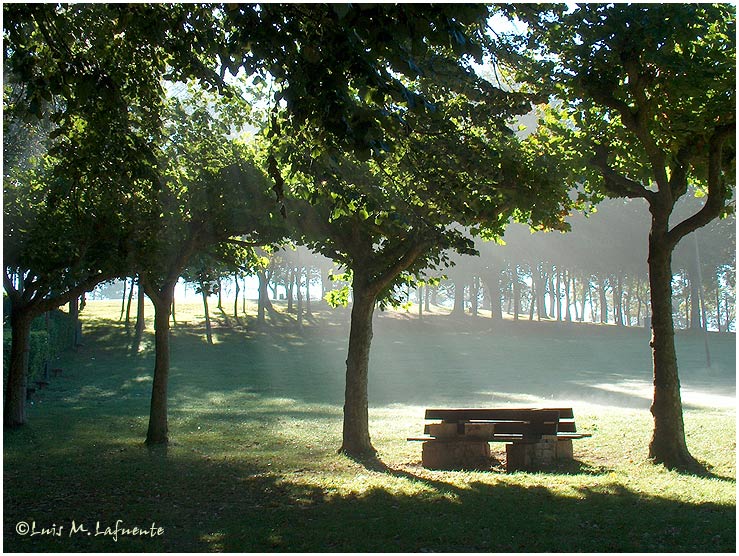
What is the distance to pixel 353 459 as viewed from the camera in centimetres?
1321

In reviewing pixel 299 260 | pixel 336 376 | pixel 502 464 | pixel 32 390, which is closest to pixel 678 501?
pixel 502 464

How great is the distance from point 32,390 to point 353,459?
13.5 m

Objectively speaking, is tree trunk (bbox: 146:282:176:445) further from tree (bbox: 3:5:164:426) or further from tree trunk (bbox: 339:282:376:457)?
tree trunk (bbox: 339:282:376:457)

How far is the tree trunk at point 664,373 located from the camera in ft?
38.7

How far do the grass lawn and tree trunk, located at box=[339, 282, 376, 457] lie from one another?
1.58 feet

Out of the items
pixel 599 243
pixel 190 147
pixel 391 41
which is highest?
pixel 599 243

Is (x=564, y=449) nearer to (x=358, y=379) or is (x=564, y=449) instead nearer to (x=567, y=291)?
(x=358, y=379)

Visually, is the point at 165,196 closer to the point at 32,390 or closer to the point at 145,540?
the point at 145,540

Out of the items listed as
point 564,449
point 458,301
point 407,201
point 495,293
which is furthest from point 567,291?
point 407,201

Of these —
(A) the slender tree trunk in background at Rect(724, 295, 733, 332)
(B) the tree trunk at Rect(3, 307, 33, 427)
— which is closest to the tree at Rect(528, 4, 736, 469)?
(B) the tree trunk at Rect(3, 307, 33, 427)

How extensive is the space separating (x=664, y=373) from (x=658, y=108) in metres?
4.39

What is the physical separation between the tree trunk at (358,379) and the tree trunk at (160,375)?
3951 mm

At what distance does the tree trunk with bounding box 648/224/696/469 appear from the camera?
38.7 ft

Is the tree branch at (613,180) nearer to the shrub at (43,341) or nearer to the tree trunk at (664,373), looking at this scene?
the tree trunk at (664,373)
